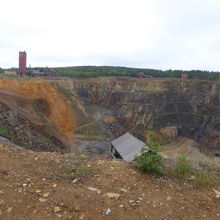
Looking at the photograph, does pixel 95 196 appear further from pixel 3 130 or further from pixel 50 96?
pixel 50 96

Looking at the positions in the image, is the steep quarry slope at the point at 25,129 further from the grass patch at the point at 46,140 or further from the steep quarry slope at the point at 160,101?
the steep quarry slope at the point at 160,101

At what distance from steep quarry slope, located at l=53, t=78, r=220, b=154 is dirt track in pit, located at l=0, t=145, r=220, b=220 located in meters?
36.8

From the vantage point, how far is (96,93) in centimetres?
5216

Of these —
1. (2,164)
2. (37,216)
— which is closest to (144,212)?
(37,216)

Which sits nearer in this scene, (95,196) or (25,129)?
(95,196)

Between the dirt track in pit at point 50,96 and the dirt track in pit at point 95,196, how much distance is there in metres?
28.2

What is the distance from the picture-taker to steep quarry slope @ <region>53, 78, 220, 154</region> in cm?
4553

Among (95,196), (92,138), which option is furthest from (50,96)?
(95,196)

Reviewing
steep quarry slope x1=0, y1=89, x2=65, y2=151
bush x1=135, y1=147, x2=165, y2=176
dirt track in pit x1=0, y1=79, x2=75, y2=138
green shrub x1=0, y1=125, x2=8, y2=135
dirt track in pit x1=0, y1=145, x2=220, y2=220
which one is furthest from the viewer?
dirt track in pit x1=0, y1=79, x2=75, y2=138

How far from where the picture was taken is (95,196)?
569 centimetres

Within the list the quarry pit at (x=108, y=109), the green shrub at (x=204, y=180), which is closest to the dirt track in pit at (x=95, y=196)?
the green shrub at (x=204, y=180)

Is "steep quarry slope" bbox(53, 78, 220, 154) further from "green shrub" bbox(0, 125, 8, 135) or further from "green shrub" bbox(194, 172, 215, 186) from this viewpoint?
"green shrub" bbox(194, 172, 215, 186)

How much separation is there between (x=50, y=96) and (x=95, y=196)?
33622 millimetres

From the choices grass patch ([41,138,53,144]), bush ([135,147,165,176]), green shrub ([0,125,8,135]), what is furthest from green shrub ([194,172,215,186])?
grass patch ([41,138,53,144])
